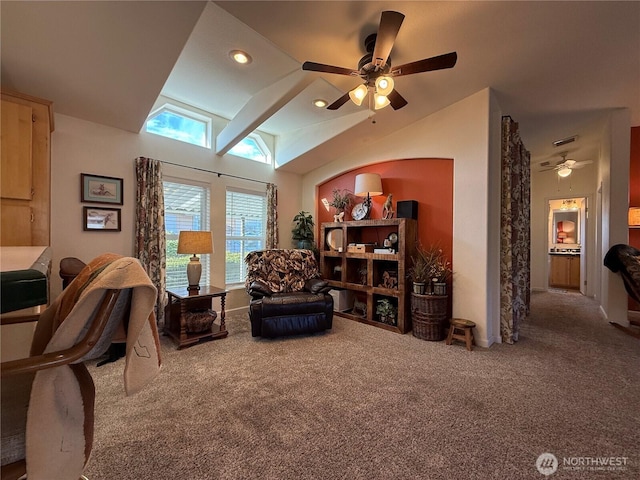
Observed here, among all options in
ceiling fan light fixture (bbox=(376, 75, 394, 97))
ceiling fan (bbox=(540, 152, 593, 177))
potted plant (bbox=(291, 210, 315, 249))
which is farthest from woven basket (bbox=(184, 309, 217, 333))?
ceiling fan (bbox=(540, 152, 593, 177))

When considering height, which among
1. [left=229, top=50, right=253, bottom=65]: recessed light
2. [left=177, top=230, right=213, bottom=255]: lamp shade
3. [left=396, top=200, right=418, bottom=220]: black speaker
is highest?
[left=229, top=50, right=253, bottom=65]: recessed light

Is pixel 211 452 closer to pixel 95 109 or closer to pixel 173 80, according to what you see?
pixel 95 109

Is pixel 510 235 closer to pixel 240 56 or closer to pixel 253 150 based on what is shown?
pixel 240 56

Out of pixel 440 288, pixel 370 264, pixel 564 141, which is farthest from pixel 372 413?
pixel 564 141

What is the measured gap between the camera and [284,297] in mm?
3203

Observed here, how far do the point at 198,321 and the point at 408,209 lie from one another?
2.96 m

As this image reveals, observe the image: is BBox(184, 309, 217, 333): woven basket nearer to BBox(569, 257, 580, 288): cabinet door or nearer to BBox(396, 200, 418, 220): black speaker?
BBox(396, 200, 418, 220): black speaker

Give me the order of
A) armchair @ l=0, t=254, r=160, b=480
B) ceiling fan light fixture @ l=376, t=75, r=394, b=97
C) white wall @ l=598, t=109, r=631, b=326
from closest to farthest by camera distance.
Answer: armchair @ l=0, t=254, r=160, b=480, ceiling fan light fixture @ l=376, t=75, r=394, b=97, white wall @ l=598, t=109, r=631, b=326

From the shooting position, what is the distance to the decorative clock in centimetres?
408

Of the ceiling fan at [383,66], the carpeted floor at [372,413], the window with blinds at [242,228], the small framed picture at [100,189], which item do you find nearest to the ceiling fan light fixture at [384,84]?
the ceiling fan at [383,66]

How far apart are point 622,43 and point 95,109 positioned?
497cm

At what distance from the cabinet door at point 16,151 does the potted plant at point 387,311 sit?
3.71m

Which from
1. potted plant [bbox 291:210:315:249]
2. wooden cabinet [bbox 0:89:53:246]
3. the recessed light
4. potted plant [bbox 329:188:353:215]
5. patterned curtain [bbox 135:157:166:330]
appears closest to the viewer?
wooden cabinet [bbox 0:89:53:246]

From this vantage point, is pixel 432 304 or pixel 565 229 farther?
pixel 565 229
